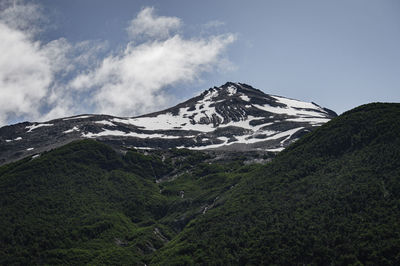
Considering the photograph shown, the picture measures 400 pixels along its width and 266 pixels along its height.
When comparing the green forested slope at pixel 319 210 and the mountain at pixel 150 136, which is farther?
the mountain at pixel 150 136

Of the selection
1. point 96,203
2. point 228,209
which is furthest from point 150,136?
point 228,209

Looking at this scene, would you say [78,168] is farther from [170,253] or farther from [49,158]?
[170,253]

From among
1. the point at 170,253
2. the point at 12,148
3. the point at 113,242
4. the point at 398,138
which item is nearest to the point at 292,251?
the point at 170,253

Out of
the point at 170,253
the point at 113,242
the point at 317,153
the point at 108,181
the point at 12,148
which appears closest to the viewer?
the point at 170,253

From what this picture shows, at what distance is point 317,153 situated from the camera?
8419 cm

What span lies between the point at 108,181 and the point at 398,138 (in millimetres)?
76872

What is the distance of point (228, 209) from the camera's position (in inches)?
2960

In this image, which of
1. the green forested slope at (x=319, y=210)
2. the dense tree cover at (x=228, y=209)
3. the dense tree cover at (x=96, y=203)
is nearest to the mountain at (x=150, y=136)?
the dense tree cover at (x=96, y=203)

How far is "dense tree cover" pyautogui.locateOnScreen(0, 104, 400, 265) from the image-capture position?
180ft

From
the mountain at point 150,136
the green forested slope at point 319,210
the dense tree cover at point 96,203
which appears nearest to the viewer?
the green forested slope at point 319,210

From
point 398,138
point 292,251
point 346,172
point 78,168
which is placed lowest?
point 292,251

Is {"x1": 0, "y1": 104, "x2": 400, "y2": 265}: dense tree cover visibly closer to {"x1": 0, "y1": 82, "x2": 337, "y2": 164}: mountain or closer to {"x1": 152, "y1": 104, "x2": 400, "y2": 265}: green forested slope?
{"x1": 152, "y1": 104, "x2": 400, "y2": 265}: green forested slope

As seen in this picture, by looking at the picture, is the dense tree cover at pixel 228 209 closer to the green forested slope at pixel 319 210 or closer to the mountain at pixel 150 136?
the green forested slope at pixel 319 210

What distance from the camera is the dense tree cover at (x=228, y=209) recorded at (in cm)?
5472
